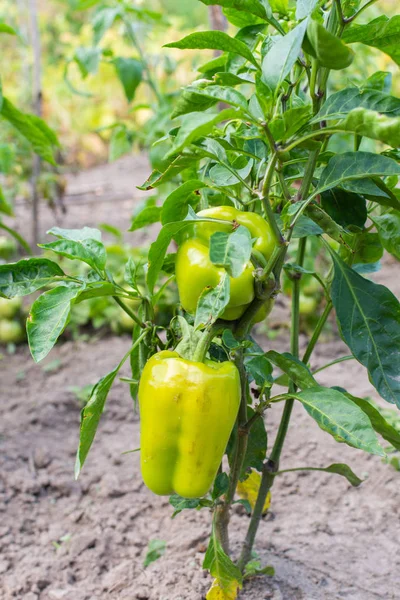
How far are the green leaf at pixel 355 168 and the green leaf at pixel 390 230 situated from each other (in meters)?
0.15

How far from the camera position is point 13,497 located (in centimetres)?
178

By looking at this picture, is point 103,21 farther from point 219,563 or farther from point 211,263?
point 219,563

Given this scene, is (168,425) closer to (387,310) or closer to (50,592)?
(387,310)

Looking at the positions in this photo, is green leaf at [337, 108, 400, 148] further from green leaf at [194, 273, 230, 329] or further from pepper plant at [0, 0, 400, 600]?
green leaf at [194, 273, 230, 329]

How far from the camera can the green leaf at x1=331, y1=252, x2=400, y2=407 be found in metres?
0.92

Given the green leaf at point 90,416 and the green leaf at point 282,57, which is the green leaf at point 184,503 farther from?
the green leaf at point 282,57

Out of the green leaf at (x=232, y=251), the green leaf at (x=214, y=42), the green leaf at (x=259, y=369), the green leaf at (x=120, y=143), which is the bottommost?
the green leaf at (x=120, y=143)

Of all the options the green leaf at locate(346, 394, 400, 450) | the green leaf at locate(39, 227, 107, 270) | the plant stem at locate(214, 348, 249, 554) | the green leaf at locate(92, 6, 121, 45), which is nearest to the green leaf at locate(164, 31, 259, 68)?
the green leaf at locate(39, 227, 107, 270)

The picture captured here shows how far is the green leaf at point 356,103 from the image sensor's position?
808 millimetres

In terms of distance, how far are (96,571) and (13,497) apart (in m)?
0.45

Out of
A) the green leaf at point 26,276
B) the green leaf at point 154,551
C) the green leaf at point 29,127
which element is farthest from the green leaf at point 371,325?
the green leaf at point 29,127

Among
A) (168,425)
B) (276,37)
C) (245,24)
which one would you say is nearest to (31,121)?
(245,24)

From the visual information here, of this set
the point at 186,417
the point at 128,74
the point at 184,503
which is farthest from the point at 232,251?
the point at 128,74

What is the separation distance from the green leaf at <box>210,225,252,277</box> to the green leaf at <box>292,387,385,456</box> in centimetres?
25
